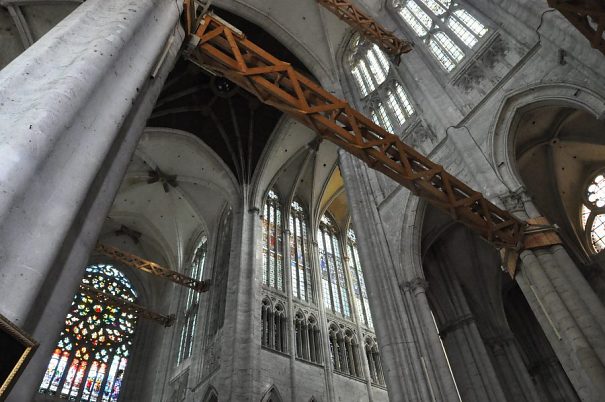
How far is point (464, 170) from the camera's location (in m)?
8.40

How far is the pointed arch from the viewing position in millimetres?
11459

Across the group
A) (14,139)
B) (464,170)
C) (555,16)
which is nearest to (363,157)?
A: (464,170)

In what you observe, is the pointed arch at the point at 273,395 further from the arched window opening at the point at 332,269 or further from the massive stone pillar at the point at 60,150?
the massive stone pillar at the point at 60,150

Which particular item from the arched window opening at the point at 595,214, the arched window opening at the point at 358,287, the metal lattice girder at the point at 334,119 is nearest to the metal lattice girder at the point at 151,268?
the arched window opening at the point at 358,287

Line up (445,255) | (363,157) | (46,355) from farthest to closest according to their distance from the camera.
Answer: (445,255) → (363,157) → (46,355)

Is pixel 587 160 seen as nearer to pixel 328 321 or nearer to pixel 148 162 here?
pixel 328 321

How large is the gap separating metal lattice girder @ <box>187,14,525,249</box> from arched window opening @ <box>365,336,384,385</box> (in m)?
9.50

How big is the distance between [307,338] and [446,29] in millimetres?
10617

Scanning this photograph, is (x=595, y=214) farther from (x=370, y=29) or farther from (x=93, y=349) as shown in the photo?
(x=93, y=349)

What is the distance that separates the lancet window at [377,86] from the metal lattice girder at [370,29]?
825mm

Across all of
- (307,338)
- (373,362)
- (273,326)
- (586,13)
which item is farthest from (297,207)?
(586,13)

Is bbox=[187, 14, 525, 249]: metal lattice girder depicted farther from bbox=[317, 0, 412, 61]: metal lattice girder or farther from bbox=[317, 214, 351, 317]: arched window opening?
bbox=[317, 214, 351, 317]: arched window opening

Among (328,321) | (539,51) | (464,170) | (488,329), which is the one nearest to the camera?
(539,51)

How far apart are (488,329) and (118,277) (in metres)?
18.2
